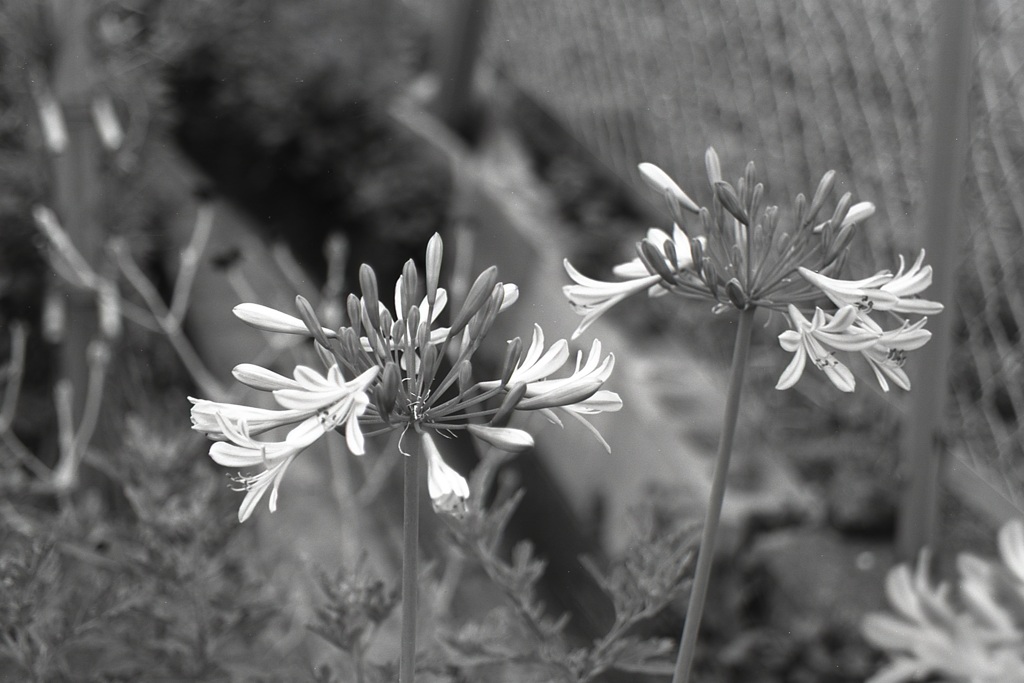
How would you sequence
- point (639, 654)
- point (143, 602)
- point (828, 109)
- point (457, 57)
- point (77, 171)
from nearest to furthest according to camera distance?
point (639, 654)
point (143, 602)
point (77, 171)
point (828, 109)
point (457, 57)

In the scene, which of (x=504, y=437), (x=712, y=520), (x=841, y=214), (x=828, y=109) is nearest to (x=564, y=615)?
(x=712, y=520)

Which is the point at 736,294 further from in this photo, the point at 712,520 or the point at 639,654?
the point at 639,654

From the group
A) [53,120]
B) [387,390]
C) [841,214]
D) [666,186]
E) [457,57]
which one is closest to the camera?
[387,390]

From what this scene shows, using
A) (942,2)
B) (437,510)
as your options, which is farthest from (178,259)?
(437,510)

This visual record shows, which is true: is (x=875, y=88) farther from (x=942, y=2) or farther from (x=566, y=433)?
(x=566, y=433)

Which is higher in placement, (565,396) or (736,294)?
(736,294)

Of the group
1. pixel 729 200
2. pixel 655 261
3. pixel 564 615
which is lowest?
pixel 564 615

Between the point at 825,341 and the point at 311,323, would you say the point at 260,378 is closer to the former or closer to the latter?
the point at 311,323

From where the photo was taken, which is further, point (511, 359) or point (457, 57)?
point (457, 57)
